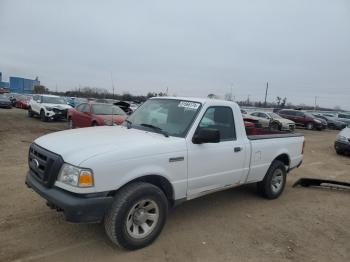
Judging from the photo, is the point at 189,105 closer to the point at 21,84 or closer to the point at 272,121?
the point at 272,121

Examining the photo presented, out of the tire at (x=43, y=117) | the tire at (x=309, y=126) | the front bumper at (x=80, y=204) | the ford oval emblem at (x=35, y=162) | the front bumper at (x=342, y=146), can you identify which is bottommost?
the tire at (x=309, y=126)

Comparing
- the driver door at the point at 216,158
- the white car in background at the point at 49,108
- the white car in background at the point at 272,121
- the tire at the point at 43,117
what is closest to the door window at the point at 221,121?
the driver door at the point at 216,158

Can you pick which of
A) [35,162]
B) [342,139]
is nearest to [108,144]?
[35,162]

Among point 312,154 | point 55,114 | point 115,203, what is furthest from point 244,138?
point 55,114

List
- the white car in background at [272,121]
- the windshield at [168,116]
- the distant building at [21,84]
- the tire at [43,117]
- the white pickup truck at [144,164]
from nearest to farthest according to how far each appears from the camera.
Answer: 1. the white pickup truck at [144,164]
2. the windshield at [168,116]
3. the tire at [43,117]
4. the white car in background at [272,121]
5. the distant building at [21,84]

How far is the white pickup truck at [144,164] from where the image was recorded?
11.6ft

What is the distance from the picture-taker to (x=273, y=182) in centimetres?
631

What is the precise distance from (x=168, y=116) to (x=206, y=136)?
0.84m

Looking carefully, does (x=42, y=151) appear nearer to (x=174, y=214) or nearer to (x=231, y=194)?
(x=174, y=214)

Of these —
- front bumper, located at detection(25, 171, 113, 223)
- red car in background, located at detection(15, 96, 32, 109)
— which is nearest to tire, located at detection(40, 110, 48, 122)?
red car in background, located at detection(15, 96, 32, 109)

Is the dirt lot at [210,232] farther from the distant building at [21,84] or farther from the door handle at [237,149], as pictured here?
the distant building at [21,84]

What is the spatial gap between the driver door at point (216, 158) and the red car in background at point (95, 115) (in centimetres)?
847

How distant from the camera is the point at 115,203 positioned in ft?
12.0

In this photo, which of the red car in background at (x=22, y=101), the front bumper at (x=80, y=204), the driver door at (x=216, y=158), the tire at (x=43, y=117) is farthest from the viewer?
the red car in background at (x=22, y=101)
